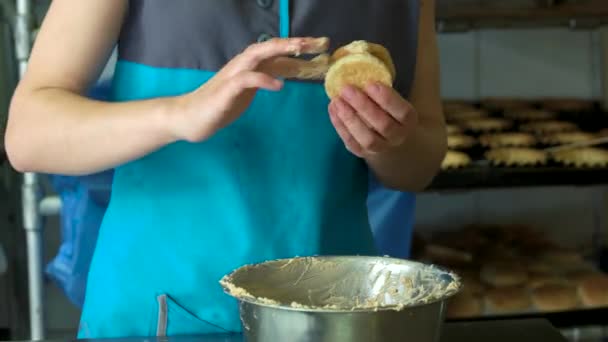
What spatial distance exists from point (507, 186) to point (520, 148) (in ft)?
0.32

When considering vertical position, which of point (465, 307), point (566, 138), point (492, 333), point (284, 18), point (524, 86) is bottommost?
point (465, 307)

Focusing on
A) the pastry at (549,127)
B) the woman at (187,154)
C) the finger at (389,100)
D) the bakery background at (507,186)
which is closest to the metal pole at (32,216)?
the bakery background at (507,186)

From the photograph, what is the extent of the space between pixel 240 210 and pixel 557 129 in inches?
47.9

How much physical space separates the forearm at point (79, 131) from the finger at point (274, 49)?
0.10 metres

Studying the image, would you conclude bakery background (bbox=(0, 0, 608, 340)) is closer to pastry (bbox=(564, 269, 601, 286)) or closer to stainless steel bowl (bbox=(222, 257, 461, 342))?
pastry (bbox=(564, 269, 601, 286))

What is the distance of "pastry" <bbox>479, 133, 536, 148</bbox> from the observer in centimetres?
173

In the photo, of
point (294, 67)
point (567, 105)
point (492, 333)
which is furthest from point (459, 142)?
point (294, 67)

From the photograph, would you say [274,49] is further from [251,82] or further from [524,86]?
[524,86]

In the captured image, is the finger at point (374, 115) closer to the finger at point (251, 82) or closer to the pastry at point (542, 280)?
the finger at point (251, 82)

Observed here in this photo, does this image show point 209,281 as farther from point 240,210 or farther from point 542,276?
point 542,276

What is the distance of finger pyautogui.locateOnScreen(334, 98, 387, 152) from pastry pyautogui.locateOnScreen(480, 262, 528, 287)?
1157mm

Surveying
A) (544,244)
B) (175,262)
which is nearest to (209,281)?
(175,262)

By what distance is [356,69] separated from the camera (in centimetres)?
71

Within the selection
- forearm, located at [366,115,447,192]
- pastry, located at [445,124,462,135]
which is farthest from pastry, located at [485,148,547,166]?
forearm, located at [366,115,447,192]
